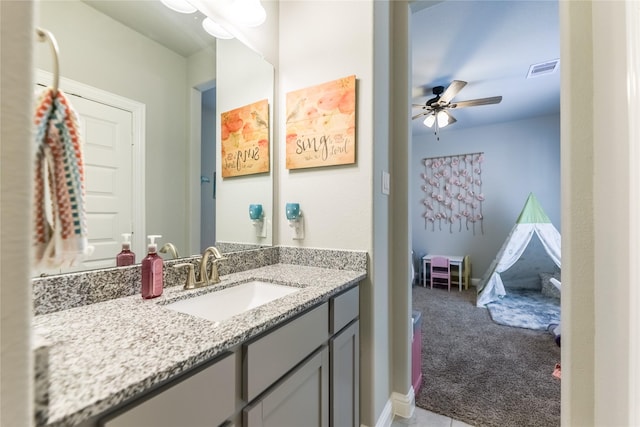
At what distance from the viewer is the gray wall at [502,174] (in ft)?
13.6

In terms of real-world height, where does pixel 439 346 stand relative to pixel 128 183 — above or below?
below

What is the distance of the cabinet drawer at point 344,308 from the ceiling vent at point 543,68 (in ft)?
10.4

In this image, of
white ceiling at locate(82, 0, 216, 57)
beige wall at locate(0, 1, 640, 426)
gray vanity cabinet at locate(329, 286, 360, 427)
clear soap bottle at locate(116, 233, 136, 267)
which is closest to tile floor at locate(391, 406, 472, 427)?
gray vanity cabinet at locate(329, 286, 360, 427)

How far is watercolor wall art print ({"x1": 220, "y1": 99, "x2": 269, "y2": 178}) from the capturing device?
1.53 metres

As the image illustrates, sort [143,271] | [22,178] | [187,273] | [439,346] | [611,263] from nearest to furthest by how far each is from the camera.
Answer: [22,178]
[611,263]
[143,271]
[187,273]
[439,346]

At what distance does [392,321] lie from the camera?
5.43 ft

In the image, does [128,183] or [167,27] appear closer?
[128,183]

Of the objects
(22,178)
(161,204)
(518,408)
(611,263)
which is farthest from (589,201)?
(518,408)

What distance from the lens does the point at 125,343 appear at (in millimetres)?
600

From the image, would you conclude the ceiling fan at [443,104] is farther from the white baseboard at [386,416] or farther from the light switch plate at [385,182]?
the white baseboard at [386,416]

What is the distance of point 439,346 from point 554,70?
3092 millimetres

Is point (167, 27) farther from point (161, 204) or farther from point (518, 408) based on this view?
point (518, 408)

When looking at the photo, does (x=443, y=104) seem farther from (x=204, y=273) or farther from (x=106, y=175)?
(x=106, y=175)

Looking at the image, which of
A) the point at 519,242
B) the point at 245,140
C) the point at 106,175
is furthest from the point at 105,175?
the point at 519,242
